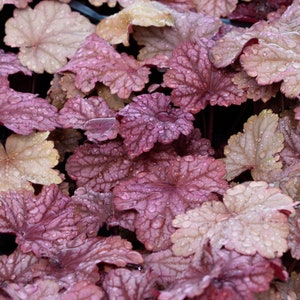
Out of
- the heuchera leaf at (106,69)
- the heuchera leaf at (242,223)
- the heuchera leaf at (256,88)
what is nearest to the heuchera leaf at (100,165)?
the heuchera leaf at (106,69)

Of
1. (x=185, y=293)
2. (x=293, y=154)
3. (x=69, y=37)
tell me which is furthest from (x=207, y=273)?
(x=69, y=37)

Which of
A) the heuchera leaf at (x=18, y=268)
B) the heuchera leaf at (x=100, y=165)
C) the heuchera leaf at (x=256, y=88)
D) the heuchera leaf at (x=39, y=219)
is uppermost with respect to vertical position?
the heuchera leaf at (x=256, y=88)

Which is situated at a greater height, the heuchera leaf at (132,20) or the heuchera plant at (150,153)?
Answer: the heuchera leaf at (132,20)

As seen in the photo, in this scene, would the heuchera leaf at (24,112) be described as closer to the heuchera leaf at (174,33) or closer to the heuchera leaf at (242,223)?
the heuchera leaf at (174,33)

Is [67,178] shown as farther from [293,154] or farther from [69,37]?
[293,154]

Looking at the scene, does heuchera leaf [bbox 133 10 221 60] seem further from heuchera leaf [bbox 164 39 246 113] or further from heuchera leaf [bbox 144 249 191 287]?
heuchera leaf [bbox 144 249 191 287]

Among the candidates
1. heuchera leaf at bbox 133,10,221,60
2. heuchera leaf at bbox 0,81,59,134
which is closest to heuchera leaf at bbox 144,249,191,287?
heuchera leaf at bbox 0,81,59,134

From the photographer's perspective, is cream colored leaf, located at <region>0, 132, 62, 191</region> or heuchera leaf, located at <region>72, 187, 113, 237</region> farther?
cream colored leaf, located at <region>0, 132, 62, 191</region>
